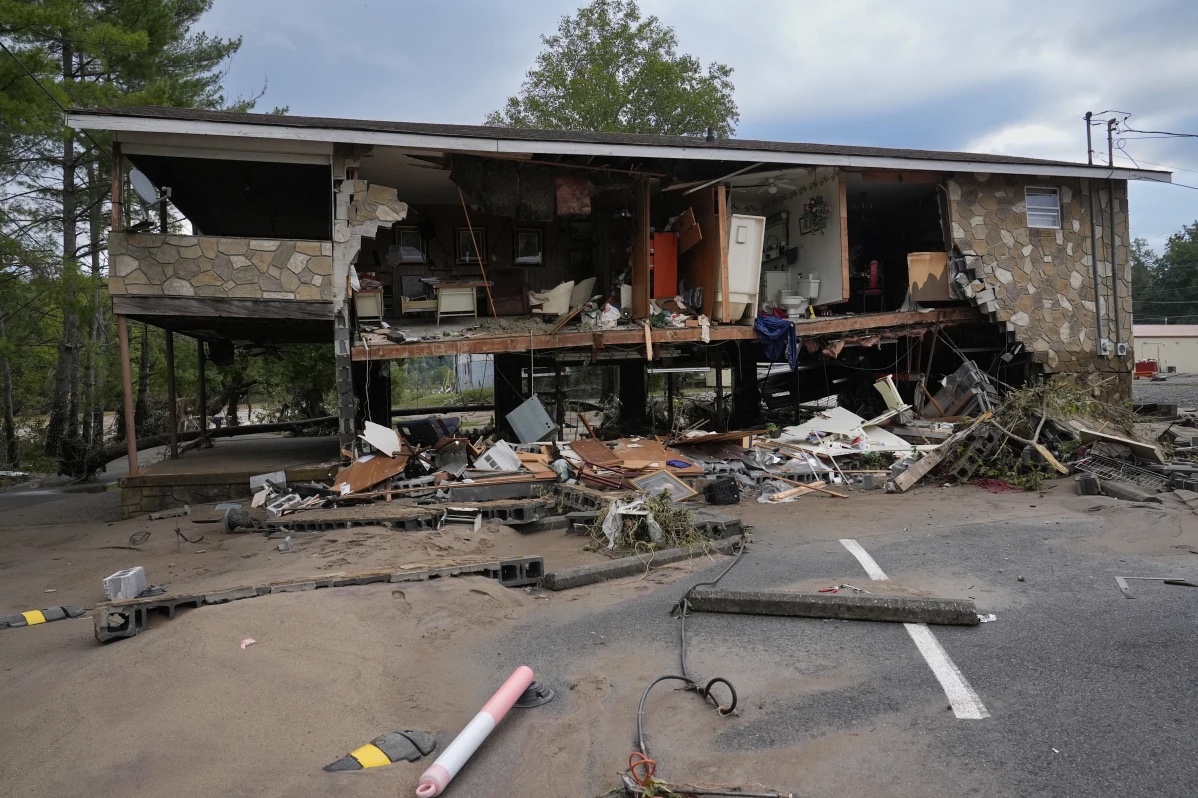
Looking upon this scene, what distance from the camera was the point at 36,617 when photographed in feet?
20.1

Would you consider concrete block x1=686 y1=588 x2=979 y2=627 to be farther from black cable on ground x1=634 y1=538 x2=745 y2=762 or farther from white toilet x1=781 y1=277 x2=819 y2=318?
white toilet x1=781 y1=277 x2=819 y2=318

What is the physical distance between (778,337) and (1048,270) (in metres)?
6.01

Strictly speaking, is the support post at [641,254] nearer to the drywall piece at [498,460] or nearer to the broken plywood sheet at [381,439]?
the drywall piece at [498,460]

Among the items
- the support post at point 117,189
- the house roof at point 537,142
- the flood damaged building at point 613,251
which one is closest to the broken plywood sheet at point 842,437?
the flood damaged building at point 613,251

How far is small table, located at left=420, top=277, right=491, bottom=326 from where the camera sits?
13.8 m

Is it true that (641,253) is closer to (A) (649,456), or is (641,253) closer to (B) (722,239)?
(B) (722,239)

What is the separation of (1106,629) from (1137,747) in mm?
1609

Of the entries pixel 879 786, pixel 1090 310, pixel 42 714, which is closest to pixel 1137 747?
pixel 879 786

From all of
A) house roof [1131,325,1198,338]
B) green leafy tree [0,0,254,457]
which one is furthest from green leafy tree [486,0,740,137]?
house roof [1131,325,1198,338]

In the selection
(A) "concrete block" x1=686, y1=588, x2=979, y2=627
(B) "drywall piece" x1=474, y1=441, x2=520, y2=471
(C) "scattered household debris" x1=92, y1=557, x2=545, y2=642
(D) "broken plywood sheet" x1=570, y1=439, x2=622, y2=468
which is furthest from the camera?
(D) "broken plywood sheet" x1=570, y1=439, x2=622, y2=468

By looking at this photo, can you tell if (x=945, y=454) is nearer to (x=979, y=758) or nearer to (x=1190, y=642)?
(x=1190, y=642)

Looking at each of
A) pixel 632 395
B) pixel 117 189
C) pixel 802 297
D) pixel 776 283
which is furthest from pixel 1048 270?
pixel 117 189

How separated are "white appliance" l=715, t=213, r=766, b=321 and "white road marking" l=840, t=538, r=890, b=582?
709 cm

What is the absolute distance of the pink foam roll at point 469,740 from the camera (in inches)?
128
